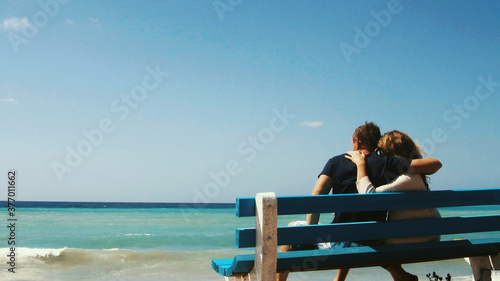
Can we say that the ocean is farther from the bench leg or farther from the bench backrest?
the bench leg

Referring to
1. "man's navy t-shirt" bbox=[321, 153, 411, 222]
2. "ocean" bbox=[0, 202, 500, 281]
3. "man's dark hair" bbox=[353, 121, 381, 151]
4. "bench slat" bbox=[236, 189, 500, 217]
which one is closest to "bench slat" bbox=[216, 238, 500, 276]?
"bench slat" bbox=[236, 189, 500, 217]

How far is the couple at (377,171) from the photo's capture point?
3.16 metres

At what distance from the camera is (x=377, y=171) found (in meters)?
3.32

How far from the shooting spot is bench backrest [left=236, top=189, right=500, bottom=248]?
8.39 feet

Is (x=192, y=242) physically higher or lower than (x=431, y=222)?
lower

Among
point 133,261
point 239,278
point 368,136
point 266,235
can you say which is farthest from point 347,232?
point 133,261

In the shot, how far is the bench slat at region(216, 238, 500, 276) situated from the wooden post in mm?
122

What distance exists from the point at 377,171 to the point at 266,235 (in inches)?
48.2

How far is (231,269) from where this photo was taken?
2.66m

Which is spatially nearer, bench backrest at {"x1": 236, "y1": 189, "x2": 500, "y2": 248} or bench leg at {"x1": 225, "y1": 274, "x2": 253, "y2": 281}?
bench backrest at {"x1": 236, "y1": 189, "x2": 500, "y2": 248}

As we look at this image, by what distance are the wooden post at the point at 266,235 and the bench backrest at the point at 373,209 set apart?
0.19 feet

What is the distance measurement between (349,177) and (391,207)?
0.67 m

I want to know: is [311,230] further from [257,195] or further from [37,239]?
[37,239]

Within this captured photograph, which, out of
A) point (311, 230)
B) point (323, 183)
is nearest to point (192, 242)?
point (323, 183)
